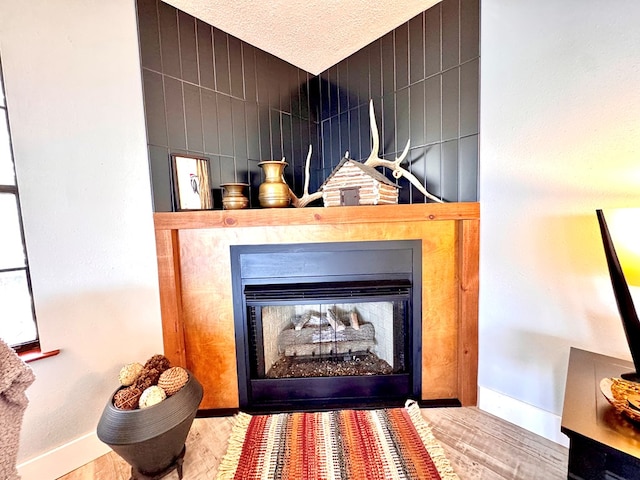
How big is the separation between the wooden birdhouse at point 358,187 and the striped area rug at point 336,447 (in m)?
1.21

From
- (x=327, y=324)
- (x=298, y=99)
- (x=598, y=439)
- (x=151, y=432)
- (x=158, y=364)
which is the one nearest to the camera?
(x=598, y=439)

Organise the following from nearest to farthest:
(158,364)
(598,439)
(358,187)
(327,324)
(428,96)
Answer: (598,439) < (158,364) < (358,187) < (428,96) < (327,324)

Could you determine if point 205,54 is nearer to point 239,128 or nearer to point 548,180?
point 239,128

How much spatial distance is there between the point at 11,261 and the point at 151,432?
94 cm

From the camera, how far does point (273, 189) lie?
5.42 feet

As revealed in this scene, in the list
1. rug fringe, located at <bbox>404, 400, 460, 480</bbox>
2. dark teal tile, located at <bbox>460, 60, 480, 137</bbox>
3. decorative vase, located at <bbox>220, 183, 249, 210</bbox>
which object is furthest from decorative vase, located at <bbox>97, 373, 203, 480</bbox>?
dark teal tile, located at <bbox>460, 60, 480, 137</bbox>

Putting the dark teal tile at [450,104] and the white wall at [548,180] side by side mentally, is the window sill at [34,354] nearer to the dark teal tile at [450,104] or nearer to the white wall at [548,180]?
the white wall at [548,180]

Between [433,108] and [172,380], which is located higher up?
[433,108]

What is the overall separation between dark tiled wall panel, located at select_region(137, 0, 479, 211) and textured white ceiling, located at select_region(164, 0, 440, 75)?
6cm

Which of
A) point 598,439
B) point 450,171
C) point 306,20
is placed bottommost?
point 598,439

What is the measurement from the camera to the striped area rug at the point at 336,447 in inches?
48.1

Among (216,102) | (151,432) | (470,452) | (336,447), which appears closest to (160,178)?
(216,102)

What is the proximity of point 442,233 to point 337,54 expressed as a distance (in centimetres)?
148

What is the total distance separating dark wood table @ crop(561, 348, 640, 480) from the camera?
64 cm
